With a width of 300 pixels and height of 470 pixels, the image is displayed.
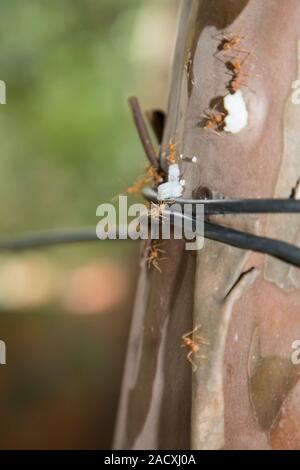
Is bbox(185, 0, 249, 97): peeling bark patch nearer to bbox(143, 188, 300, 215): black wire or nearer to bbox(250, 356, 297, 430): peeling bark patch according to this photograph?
bbox(143, 188, 300, 215): black wire

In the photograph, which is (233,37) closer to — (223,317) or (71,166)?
(223,317)

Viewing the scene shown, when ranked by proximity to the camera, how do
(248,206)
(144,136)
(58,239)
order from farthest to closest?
(58,239)
(144,136)
(248,206)

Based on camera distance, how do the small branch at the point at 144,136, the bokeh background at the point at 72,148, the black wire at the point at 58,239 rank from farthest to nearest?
the bokeh background at the point at 72,148 < the black wire at the point at 58,239 < the small branch at the point at 144,136

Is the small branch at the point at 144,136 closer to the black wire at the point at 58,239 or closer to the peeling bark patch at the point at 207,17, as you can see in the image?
the peeling bark patch at the point at 207,17

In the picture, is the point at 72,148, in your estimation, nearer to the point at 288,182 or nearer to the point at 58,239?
the point at 58,239

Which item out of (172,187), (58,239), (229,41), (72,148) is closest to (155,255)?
(172,187)

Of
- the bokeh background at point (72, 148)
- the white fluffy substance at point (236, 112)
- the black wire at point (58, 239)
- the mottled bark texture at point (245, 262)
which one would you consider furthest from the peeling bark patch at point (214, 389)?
the bokeh background at point (72, 148)
